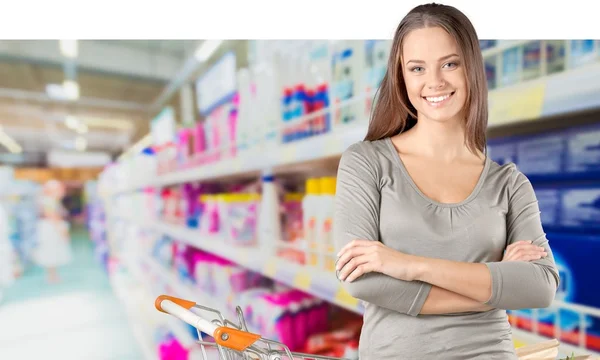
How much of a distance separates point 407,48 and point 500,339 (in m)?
0.56

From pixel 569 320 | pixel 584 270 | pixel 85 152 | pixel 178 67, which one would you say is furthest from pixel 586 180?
pixel 85 152

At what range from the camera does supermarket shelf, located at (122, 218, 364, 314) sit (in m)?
1.04

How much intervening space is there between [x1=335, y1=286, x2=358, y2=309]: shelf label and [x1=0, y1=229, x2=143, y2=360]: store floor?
1.24 m

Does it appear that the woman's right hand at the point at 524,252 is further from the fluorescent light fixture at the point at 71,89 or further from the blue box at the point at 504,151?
the fluorescent light fixture at the point at 71,89

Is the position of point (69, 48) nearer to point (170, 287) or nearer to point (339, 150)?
point (339, 150)

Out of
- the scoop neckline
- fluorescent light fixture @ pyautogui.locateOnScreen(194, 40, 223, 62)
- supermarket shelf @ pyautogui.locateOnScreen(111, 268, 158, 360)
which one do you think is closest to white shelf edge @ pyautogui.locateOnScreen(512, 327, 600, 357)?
the scoop neckline

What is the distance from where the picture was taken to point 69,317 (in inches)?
69.1

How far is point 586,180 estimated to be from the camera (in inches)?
31.1

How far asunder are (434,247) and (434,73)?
318 mm

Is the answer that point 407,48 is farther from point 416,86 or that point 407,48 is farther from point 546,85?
point 546,85

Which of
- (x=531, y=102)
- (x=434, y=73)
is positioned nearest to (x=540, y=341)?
(x=531, y=102)

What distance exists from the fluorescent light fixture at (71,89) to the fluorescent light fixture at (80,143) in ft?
0.61

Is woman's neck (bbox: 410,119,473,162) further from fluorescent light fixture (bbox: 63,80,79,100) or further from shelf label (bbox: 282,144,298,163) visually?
fluorescent light fixture (bbox: 63,80,79,100)

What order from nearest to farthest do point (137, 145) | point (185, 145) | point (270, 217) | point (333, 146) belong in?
point (333, 146) → point (270, 217) → point (137, 145) → point (185, 145)
